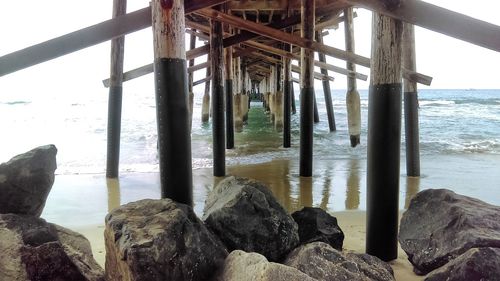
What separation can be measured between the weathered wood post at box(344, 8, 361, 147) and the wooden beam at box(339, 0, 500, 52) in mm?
5394

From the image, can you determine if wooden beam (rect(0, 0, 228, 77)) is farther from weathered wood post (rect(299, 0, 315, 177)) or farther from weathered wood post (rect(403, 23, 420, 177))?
weathered wood post (rect(403, 23, 420, 177))

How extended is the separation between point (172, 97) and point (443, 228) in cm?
174

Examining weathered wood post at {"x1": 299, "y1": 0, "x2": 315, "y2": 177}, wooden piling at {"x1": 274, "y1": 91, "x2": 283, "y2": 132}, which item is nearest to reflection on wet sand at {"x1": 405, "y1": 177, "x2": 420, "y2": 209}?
weathered wood post at {"x1": 299, "y1": 0, "x2": 315, "y2": 177}

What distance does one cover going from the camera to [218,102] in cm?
591

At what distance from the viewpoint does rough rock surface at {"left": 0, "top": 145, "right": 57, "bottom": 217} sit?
2.31 metres

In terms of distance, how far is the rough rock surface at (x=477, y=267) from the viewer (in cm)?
168

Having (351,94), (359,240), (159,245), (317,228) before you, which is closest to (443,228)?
(317,228)

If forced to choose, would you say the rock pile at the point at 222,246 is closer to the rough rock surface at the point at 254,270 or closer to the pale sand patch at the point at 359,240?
the rough rock surface at the point at 254,270

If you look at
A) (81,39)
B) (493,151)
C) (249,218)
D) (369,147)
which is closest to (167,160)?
(249,218)

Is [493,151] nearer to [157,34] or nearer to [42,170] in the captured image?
[157,34]

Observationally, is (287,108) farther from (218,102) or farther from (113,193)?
(113,193)

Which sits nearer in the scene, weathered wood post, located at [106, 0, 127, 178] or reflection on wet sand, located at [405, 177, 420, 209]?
reflection on wet sand, located at [405, 177, 420, 209]

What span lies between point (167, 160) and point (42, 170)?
2.38ft

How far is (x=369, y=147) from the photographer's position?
261cm
